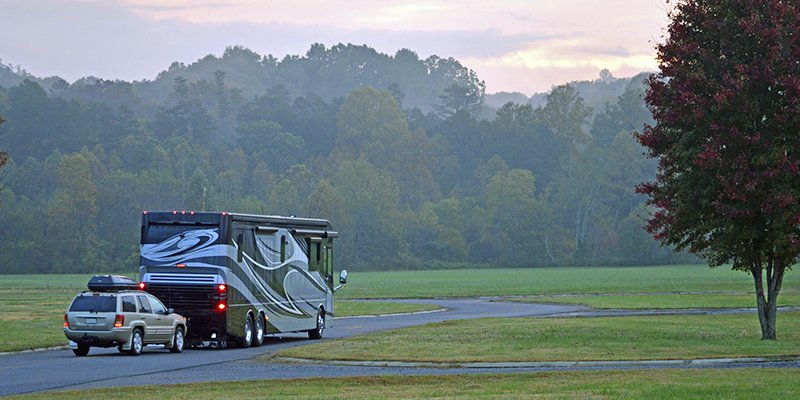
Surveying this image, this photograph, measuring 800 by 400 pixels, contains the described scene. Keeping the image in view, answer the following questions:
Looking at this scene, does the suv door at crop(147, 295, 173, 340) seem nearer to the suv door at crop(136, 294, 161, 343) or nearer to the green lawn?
the suv door at crop(136, 294, 161, 343)

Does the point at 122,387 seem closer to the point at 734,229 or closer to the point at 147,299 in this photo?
the point at 147,299

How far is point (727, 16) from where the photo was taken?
118 feet

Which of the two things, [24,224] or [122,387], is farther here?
[24,224]

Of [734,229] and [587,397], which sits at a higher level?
[734,229]

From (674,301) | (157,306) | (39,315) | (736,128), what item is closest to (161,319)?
(157,306)

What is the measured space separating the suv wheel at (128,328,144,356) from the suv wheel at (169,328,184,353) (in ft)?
3.45

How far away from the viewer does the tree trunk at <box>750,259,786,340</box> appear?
120ft

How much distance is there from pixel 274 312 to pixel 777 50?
16.2 meters

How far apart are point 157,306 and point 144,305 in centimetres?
51

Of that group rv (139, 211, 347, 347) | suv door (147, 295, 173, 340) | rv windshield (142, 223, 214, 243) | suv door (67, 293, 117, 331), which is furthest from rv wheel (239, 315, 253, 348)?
suv door (67, 293, 117, 331)

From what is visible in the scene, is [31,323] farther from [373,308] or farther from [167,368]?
[167,368]

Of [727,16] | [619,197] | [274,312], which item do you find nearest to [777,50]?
[727,16]

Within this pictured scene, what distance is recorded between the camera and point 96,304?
3459 cm

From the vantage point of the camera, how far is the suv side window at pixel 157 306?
1404 inches
